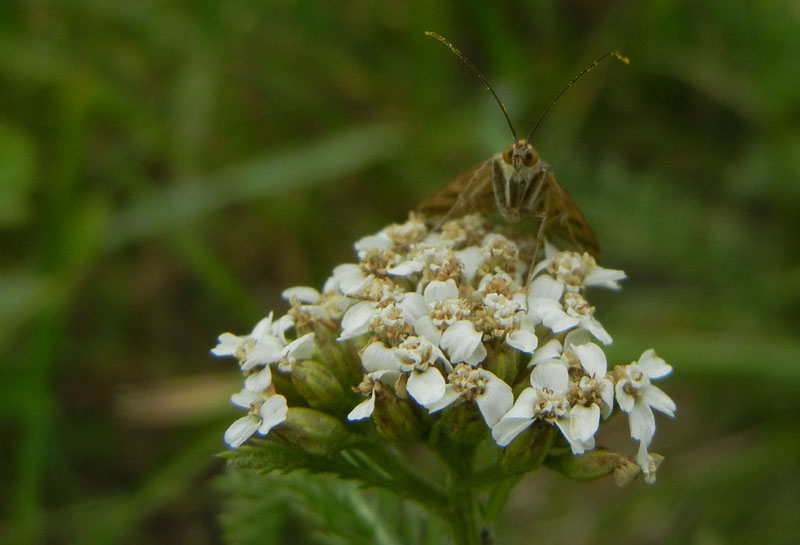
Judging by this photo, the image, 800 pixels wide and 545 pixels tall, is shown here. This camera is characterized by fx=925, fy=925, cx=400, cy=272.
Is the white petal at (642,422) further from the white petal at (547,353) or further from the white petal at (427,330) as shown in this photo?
the white petal at (427,330)

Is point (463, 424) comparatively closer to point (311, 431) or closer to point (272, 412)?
point (311, 431)

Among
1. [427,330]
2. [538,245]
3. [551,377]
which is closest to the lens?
[551,377]

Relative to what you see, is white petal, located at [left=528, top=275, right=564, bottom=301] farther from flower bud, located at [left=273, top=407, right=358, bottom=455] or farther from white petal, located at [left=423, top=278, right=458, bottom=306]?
flower bud, located at [left=273, top=407, right=358, bottom=455]

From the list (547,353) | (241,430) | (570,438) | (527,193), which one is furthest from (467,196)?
(241,430)

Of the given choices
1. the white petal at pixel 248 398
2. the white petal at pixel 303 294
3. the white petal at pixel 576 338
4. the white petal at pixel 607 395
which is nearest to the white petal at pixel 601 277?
the white petal at pixel 576 338

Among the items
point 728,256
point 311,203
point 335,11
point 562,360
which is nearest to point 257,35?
point 335,11

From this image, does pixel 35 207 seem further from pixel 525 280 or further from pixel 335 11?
pixel 525 280
